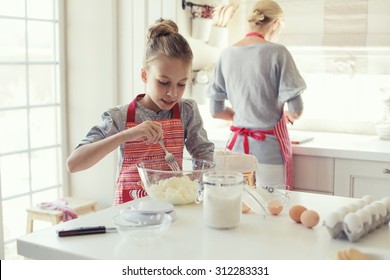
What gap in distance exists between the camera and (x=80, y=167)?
1704 millimetres

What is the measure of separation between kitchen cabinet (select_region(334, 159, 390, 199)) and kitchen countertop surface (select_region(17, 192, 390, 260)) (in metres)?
1.39

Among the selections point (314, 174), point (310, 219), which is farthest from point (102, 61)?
point (310, 219)

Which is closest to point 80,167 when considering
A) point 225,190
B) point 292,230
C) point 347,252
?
point 225,190

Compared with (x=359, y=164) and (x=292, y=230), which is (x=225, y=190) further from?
(x=359, y=164)

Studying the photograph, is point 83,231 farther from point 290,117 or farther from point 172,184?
point 290,117

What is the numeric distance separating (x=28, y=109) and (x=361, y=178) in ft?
6.02

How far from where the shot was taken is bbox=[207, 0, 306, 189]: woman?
2.74 metres

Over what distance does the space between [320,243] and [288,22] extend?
239cm

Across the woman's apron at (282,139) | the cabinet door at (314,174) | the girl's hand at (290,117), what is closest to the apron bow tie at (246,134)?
the woman's apron at (282,139)

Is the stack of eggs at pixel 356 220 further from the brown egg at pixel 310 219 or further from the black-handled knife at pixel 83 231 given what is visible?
the black-handled knife at pixel 83 231

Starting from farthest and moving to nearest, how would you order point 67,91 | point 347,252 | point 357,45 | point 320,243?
point 67,91
point 357,45
point 320,243
point 347,252

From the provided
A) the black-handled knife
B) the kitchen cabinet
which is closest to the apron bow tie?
the kitchen cabinet

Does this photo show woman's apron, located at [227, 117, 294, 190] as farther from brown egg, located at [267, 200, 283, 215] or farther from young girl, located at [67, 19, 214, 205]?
brown egg, located at [267, 200, 283, 215]

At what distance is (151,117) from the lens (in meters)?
1.93
